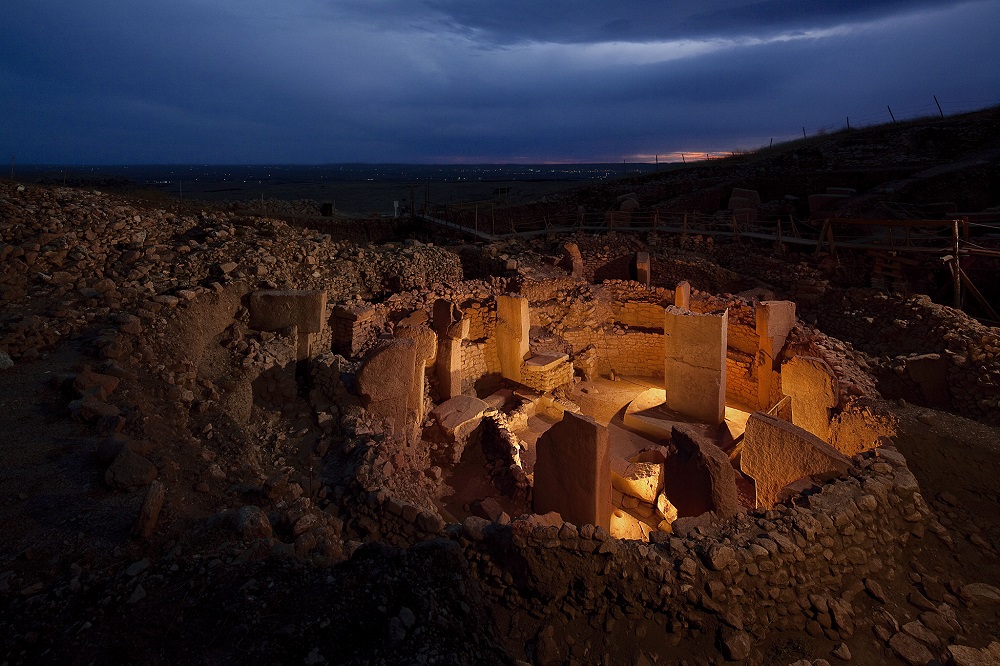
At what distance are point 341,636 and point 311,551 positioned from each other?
108 centimetres

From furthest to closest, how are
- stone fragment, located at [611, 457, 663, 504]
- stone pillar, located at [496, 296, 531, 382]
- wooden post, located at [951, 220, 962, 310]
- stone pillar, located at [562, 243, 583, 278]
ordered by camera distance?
stone pillar, located at [562, 243, 583, 278], wooden post, located at [951, 220, 962, 310], stone pillar, located at [496, 296, 531, 382], stone fragment, located at [611, 457, 663, 504]

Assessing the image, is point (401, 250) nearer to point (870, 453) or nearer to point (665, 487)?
point (665, 487)

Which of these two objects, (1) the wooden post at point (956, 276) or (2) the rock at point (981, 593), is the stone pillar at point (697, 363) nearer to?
(2) the rock at point (981, 593)

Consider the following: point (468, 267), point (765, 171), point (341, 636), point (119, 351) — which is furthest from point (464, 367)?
point (765, 171)

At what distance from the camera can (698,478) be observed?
17.8ft

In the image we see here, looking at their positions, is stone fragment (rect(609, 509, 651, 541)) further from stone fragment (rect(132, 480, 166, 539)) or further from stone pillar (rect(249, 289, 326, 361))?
stone fragment (rect(132, 480, 166, 539))

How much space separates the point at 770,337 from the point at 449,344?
Answer: 581 centimetres

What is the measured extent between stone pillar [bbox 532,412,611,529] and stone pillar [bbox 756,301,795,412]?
205 inches

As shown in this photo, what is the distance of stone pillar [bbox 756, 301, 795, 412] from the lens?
879cm

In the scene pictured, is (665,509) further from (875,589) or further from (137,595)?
(137,595)

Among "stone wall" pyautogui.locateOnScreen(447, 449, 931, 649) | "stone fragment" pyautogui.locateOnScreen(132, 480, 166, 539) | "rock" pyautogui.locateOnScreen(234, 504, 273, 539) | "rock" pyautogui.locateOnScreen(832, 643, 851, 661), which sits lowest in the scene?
"rock" pyautogui.locateOnScreen(832, 643, 851, 661)

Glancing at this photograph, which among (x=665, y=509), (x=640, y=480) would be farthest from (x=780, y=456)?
(x=640, y=480)

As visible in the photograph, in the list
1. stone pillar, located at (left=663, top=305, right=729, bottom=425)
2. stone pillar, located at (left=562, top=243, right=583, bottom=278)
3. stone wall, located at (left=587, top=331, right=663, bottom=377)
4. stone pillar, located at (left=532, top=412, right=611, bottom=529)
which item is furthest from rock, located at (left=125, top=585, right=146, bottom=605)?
stone pillar, located at (left=562, top=243, right=583, bottom=278)

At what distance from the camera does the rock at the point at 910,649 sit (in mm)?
3262
